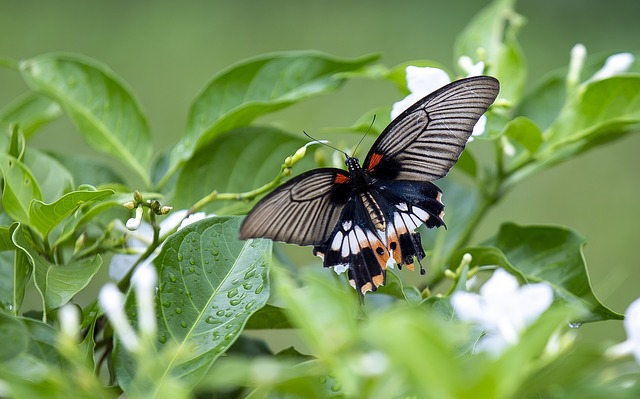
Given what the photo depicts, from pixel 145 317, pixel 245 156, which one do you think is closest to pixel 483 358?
pixel 145 317

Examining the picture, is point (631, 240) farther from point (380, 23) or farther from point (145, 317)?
point (145, 317)

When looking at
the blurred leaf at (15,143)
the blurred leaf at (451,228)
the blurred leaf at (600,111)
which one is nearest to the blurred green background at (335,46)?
the blurred leaf at (451,228)

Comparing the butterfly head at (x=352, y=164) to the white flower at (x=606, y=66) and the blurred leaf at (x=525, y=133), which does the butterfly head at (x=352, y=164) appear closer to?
the blurred leaf at (x=525, y=133)

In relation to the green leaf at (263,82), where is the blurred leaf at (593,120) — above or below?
below

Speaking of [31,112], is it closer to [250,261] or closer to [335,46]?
[250,261]

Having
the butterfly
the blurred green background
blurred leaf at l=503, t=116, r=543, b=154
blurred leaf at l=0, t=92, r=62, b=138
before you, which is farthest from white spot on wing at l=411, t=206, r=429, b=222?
the blurred green background

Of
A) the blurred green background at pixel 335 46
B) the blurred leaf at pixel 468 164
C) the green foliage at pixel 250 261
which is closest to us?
the green foliage at pixel 250 261
